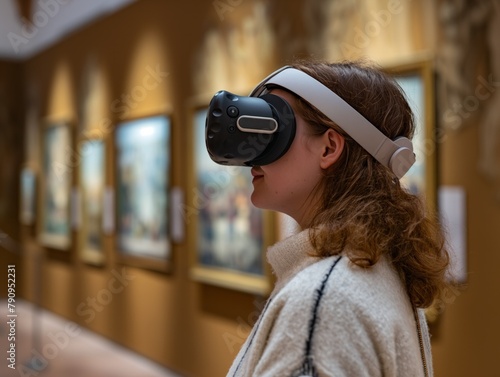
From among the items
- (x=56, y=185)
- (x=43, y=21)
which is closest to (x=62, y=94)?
(x=43, y=21)

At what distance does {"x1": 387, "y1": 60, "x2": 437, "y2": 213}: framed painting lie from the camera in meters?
2.74

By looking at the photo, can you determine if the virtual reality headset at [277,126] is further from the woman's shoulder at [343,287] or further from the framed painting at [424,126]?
the framed painting at [424,126]

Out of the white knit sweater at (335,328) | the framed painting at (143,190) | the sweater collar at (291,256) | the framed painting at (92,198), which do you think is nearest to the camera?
the white knit sweater at (335,328)

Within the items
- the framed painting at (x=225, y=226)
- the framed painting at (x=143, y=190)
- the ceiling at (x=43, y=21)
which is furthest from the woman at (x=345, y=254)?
the ceiling at (x=43, y=21)

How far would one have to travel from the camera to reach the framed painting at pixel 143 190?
477 centimetres

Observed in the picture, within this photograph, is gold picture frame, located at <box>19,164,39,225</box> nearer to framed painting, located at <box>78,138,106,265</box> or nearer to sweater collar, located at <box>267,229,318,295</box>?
framed painting, located at <box>78,138,106,265</box>

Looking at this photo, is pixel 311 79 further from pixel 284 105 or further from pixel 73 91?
pixel 73 91

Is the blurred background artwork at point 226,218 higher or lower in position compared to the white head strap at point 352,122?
lower

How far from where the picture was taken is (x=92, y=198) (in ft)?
19.1

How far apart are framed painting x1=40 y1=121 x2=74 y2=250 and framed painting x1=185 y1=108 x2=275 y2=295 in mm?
2141

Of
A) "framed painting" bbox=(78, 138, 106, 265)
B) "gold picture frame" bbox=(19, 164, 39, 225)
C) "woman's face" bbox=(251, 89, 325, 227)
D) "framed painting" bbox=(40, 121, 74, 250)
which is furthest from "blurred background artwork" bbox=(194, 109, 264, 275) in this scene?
"woman's face" bbox=(251, 89, 325, 227)

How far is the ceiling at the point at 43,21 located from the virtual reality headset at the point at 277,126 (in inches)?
176

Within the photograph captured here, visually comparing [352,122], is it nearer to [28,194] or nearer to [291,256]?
[291,256]

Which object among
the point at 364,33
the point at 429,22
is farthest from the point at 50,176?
the point at 429,22
